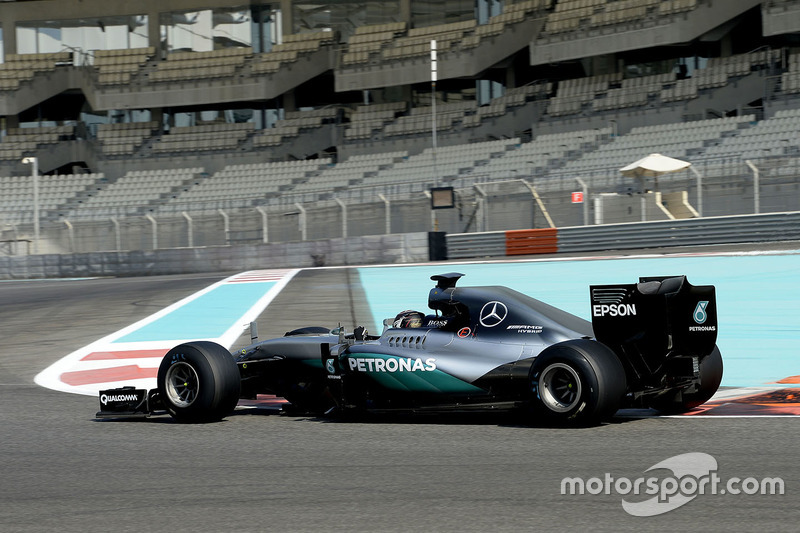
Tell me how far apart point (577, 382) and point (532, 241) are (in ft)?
70.3

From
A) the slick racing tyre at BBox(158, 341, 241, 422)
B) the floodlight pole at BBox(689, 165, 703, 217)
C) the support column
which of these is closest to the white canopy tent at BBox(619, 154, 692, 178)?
the floodlight pole at BBox(689, 165, 703, 217)

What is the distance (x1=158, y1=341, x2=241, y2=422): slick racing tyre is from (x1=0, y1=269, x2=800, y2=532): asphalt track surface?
0.15 metres

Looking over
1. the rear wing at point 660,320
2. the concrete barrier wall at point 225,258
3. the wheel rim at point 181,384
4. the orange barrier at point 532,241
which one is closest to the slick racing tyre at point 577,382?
the rear wing at point 660,320

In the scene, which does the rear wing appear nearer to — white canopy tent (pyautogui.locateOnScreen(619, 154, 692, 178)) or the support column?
white canopy tent (pyautogui.locateOnScreen(619, 154, 692, 178))

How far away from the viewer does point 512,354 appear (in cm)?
680

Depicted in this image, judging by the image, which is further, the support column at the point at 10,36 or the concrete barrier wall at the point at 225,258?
the support column at the point at 10,36

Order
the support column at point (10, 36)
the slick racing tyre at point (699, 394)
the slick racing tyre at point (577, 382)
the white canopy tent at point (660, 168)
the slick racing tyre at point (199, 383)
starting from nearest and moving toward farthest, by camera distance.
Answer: the slick racing tyre at point (577, 382)
the slick racing tyre at point (699, 394)
the slick racing tyre at point (199, 383)
the white canopy tent at point (660, 168)
the support column at point (10, 36)

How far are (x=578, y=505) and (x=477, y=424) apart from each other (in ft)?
8.54

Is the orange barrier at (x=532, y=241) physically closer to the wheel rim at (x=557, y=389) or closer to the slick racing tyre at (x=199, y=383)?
the slick racing tyre at (x=199, y=383)

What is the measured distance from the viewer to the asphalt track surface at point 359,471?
4.27m

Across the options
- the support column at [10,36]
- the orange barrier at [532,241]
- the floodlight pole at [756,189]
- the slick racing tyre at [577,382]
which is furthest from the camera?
the support column at [10,36]

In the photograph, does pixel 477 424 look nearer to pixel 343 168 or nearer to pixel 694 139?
pixel 694 139

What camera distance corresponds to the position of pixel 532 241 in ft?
90.1

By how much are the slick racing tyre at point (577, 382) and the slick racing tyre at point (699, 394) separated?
0.60m
